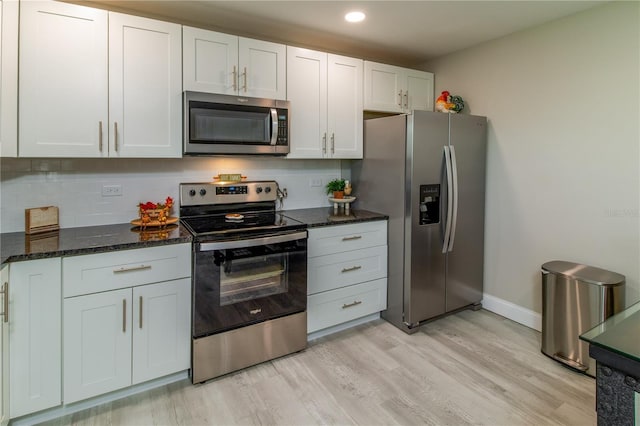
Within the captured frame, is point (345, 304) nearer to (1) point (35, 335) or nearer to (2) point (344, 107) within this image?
(2) point (344, 107)

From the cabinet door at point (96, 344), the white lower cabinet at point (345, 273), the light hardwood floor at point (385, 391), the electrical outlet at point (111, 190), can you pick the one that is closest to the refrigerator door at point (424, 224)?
the white lower cabinet at point (345, 273)

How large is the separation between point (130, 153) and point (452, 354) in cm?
255

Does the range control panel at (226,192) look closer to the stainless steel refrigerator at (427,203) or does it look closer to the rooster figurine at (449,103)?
the stainless steel refrigerator at (427,203)

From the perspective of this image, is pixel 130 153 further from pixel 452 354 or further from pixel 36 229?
pixel 452 354

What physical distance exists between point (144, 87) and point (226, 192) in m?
0.94

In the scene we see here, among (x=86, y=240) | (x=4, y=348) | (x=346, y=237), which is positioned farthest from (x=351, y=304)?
(x=4, y=348)

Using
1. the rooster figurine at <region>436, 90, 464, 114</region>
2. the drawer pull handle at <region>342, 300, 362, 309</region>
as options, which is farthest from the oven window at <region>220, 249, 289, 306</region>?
the rooster figurine at <region>436, 90, 464, 114</region>

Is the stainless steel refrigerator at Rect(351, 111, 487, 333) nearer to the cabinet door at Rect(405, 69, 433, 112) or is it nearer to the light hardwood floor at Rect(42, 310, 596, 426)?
the light hardwood floor at Rect(42, 310, 596, 426)

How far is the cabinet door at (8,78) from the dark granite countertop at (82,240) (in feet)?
1.57

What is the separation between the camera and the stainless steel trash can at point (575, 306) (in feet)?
7.56

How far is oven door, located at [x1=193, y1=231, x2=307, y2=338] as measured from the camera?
2213mm

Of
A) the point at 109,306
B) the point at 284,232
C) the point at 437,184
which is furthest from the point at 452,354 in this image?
the point at 109,306

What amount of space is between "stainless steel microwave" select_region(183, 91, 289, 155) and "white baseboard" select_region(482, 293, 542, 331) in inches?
88.9

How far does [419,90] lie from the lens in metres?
3.57
